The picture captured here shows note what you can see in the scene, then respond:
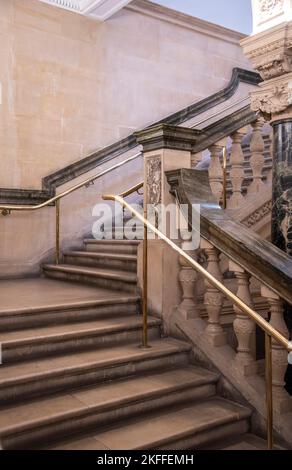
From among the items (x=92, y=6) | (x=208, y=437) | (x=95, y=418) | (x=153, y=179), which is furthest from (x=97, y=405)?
(x=92, y=6)

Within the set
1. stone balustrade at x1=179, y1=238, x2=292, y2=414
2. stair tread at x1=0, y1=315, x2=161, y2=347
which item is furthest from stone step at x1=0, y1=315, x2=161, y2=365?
stone balustrade at x1=179, y1=238, x2=292, y2=414

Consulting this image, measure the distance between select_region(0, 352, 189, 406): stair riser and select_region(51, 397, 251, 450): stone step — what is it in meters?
0.36

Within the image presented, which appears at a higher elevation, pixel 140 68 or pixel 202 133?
pixel 140 68

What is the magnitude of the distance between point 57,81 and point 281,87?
3.47 meters

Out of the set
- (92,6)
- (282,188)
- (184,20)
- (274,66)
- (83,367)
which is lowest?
(83,367)

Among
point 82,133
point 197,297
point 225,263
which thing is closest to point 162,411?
point 197,297

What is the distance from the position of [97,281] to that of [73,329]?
4.07 feet

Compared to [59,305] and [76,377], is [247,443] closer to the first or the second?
[76,377]

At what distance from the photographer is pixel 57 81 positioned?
228 inches

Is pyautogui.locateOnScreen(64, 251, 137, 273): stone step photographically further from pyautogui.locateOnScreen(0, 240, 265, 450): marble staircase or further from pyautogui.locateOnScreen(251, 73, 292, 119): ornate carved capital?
pyautogui.locateOnScreen(251, 73, 292, 119): ornate carved capital

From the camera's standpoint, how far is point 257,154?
13.9ft

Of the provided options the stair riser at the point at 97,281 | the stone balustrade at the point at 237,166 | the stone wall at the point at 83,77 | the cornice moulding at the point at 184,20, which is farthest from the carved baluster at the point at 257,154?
the cornice moulding at the point at 184,20
